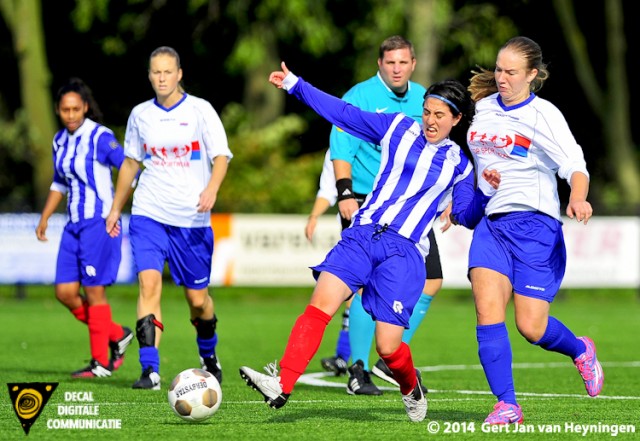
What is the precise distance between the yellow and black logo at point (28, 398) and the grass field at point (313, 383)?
0.29 feet

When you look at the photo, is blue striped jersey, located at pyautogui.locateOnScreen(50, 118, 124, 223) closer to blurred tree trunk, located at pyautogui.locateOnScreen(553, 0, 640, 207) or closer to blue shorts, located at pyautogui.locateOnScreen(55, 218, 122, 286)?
blue shorts, located at pyautogui.locateOnScreen(55, 218, 122, 286)

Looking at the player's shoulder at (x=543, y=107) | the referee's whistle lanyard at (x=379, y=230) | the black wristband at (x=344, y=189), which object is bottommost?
the black wristband at (x=344, y=189)

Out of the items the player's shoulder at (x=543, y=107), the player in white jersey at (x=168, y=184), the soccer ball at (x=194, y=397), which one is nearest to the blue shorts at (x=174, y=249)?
the player in white jersey at (x=168, y=184)

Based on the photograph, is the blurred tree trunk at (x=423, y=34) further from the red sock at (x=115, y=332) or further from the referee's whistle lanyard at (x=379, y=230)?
the referee's whistle lanyard at (x=379, y=230)

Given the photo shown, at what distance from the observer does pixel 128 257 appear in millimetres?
19781

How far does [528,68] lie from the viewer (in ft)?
23.7

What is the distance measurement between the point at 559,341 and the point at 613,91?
24208 mm

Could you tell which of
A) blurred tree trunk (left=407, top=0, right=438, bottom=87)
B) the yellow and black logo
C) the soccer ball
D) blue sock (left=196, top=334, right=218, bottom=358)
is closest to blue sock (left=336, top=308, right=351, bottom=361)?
blue sock (left=196, top=334, right=218, bottom=358)

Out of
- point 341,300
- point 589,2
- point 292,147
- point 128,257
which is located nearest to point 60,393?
point 341,300

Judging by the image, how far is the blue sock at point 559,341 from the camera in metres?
7.55

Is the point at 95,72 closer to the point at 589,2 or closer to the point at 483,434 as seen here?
the point at 589,2

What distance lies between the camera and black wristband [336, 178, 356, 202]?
863 cm

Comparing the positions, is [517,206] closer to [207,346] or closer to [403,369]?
[403,369]

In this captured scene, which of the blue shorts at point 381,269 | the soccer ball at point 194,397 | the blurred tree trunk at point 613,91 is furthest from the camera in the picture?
the blurred tree trunk at point 613,91
